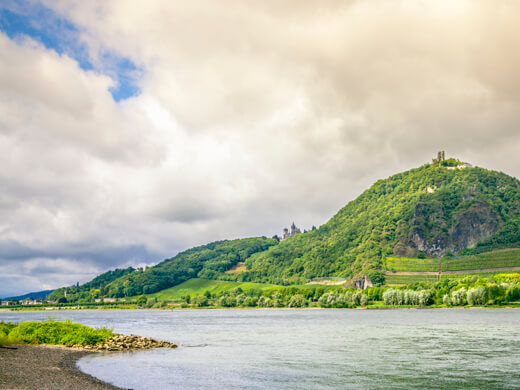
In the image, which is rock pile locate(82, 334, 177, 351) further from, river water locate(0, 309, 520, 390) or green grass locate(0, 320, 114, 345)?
river water locate(0, 309, 520, 390)

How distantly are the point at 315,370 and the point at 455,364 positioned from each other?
13317 millimetres

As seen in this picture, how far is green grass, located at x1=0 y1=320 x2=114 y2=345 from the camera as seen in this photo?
176ft

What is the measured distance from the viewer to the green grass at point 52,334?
53719 mm

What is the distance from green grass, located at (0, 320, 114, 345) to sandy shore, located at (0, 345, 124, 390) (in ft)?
18.6

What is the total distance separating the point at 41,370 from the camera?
1371 inches

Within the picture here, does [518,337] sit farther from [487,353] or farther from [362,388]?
[362,388]

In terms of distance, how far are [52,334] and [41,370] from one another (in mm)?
23882

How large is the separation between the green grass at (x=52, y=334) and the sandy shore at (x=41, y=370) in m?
5.66

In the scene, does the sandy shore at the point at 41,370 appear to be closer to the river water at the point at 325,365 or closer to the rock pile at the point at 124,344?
the river water at the point at 325,365

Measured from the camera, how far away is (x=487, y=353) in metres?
49.6

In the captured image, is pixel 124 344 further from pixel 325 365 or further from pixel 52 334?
pixel 325 365

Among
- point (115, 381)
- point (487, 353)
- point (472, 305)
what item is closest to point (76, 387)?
point (115, 381)

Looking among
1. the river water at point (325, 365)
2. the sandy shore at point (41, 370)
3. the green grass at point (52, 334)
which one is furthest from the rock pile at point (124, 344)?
the sandy shore at point (41, 370)

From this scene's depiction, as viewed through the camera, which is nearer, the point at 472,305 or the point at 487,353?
the point at 487,353
